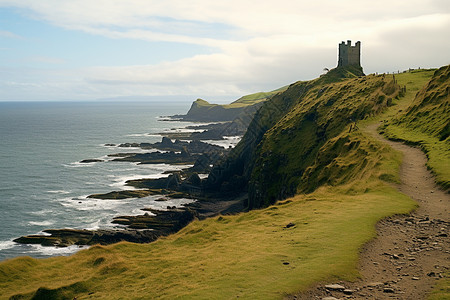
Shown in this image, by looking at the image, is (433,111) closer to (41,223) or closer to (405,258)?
(405,258)

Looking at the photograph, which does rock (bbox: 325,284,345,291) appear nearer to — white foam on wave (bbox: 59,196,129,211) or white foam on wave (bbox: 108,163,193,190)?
white foam on wave (bbox: 59,196,129,211)

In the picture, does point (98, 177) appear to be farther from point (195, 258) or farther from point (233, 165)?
point (195, 258)

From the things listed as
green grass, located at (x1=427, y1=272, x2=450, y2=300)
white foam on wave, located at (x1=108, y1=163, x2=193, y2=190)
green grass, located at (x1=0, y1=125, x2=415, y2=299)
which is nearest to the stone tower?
white foam on wave, located at (x1=108, y1=163, x2=193, y2=190)

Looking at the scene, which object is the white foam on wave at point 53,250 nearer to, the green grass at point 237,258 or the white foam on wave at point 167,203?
the white foam on wave at point 167,203

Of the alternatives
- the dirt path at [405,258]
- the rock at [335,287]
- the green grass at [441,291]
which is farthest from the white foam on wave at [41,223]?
the green grass at [441,291]

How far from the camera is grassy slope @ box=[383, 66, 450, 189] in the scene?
104 ft

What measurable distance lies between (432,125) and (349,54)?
6957cm

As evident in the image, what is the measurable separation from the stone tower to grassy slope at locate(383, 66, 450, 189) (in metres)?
51.0

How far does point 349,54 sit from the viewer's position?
108188mm

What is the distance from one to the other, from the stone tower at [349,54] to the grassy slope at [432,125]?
51.0 m

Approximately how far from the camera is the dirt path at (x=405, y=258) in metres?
13.9

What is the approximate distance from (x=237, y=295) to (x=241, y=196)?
7141cm

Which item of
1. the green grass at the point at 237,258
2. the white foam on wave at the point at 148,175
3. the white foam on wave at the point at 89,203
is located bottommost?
the white foam on wave at the point at 89,203

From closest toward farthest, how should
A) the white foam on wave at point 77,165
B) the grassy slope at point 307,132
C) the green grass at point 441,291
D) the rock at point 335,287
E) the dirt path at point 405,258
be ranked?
the green grass at point 441,291 < the dirt path at point 405,258 < the rock at point 335,287 < the grassy slope at point 307,132 < the white foam on wave at point 77,165
